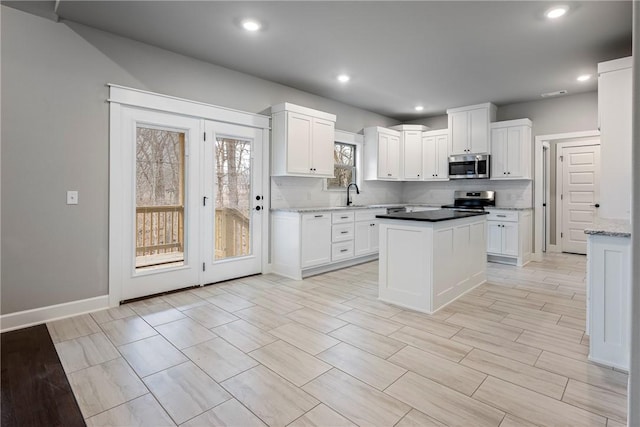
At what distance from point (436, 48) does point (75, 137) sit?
3.72 meters

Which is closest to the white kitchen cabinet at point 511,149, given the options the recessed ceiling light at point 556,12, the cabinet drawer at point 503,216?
the cabinet drawer at point 503,216

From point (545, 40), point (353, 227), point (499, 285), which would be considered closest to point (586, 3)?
point (545, 40)

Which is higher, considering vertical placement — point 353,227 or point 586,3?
point 586,3

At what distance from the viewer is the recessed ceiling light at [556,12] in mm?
2859

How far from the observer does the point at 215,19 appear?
308cm

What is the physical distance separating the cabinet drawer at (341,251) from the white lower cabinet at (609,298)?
311 cm

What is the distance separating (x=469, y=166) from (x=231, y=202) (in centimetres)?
421

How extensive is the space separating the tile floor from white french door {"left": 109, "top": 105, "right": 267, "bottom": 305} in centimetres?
42

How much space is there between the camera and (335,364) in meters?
2.28

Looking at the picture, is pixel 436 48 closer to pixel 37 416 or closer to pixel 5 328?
pixel 37 416

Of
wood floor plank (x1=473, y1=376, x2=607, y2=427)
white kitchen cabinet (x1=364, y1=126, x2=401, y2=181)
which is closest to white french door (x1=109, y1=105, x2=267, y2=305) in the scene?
white kitchen cabinet (x1=364, y1=126, x2=401, y2=181)

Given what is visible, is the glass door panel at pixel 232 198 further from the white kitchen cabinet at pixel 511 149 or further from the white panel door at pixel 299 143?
the white kitchen cabinet at pixel 511 149

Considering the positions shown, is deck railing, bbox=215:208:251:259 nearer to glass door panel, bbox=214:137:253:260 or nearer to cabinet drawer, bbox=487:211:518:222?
glass door panel, bbox=214:137:253:260

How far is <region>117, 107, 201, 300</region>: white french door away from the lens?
347cm
